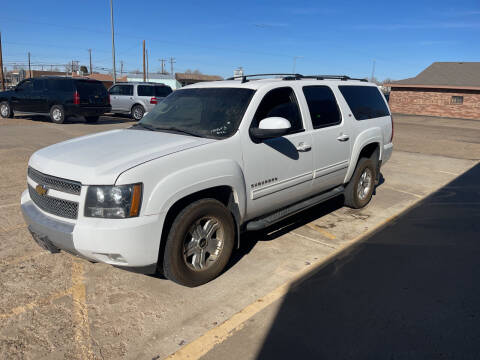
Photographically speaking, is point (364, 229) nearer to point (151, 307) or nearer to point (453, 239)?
point (453, 239)

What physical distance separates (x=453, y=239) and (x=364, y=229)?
42.1 inches

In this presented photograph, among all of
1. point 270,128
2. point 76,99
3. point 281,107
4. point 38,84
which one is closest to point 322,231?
point 281,107

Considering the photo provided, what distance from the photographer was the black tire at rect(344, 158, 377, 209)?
5785mm

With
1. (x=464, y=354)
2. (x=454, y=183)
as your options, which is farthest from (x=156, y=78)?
(x=464, y=354)

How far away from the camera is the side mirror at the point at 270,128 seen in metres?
3.76

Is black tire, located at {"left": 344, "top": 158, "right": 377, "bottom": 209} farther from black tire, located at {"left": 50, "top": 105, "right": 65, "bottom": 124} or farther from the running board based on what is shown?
black tire, located at {"left": 50, "top": 105, "right": 65, "bottom": 124}

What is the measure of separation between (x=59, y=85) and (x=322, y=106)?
45.2 feet

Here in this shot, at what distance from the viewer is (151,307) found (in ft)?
10.9

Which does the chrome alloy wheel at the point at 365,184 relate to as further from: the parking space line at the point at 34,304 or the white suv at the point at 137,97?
the white suv at the point at 137,97

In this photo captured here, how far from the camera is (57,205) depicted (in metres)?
3.27

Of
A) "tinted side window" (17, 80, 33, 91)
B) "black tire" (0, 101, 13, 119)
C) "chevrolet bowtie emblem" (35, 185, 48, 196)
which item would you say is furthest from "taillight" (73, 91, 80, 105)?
"chevrolet bowtie emblem" (35, 185, 48, 196)

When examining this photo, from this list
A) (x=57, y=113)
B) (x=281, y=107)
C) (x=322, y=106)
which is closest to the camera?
(x=281, y=107)

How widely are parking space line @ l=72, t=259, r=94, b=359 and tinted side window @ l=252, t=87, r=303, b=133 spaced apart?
88.5 inches

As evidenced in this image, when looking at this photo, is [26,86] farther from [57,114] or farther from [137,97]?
[137,97]
